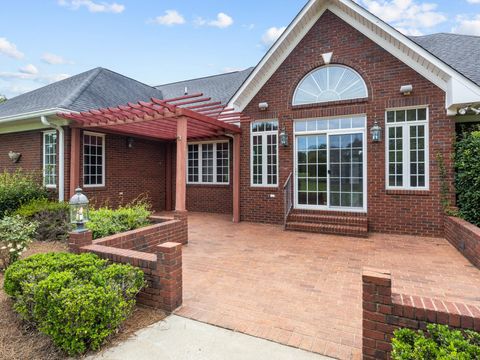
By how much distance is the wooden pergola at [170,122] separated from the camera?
6.50 metres

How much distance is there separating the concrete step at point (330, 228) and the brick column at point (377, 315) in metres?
5.20

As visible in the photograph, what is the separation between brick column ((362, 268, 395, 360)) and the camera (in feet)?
7.37

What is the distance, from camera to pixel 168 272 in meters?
3.23

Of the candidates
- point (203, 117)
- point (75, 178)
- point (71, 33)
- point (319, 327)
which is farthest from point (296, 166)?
point (71, 33)

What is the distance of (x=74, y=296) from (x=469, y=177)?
791 cm

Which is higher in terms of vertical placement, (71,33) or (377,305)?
(71,33)

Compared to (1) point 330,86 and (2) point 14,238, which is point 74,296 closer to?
(2) point 14,238

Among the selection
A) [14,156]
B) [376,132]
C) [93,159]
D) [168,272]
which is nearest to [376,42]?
[376,132]

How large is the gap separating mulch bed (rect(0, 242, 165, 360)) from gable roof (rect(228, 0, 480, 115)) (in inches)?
292

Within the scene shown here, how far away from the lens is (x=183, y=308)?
11.1 feet

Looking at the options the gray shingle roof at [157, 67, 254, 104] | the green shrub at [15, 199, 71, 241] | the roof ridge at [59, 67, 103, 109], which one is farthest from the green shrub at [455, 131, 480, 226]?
the roof ridge at [59, 67, 103, 109]

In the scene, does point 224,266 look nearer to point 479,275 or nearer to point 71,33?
point 479,275

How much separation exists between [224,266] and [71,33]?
12.4 m

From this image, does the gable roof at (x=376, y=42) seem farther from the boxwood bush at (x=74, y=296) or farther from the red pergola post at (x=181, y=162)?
the boxwood bush at (x=74, y=296)
